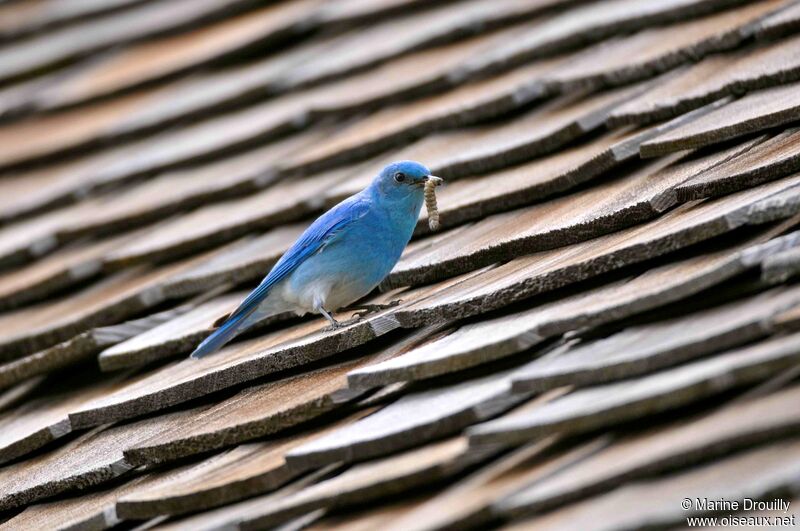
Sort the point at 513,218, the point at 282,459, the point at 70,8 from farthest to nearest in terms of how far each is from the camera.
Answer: the point at 70,8 < the point at 513,218 < the point at 282,459

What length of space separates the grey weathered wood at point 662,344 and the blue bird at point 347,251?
1324 millimetres

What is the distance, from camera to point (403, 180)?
11.7 feet

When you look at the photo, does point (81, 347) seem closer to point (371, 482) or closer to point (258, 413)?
point (258, 413)

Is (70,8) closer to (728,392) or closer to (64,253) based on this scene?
(64,253)

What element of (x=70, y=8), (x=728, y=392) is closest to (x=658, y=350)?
(x=728, y=392)

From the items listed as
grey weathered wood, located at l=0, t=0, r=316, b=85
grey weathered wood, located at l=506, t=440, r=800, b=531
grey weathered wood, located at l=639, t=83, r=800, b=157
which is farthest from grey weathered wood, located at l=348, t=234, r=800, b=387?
grey weathered wood, located at l=0, t=0, r=316, b=85

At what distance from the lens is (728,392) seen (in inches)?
77.1

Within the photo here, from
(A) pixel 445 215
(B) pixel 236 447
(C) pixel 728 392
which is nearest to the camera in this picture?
(C) pixel 728 392

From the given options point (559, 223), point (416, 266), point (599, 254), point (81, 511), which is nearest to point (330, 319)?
point (416, 266)

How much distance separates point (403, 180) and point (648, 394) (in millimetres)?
1742

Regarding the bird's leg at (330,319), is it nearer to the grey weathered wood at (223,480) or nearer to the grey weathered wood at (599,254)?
the grey weathered wood at (599,254)

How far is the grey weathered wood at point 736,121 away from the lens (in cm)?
281

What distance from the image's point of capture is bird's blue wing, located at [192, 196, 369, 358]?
3.27 metres

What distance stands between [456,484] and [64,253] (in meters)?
2.57
